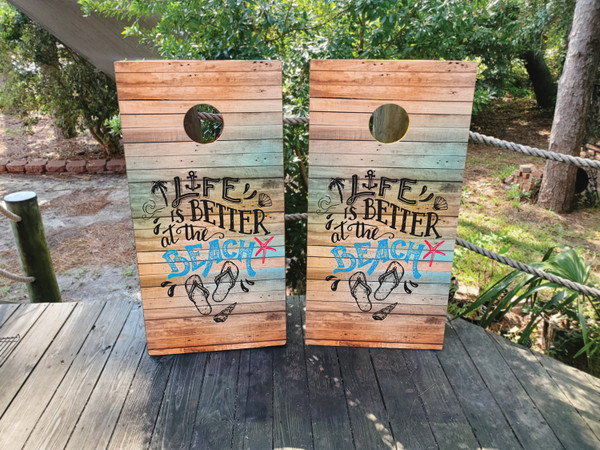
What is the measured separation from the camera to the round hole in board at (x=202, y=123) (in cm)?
226

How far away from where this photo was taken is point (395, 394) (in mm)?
1856

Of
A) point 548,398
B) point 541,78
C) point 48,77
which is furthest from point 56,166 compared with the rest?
point 541,78

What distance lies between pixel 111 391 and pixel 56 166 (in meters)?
6.41

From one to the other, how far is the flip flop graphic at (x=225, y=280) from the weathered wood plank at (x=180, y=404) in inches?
11.1

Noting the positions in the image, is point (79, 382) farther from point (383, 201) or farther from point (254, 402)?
point (383, 201)

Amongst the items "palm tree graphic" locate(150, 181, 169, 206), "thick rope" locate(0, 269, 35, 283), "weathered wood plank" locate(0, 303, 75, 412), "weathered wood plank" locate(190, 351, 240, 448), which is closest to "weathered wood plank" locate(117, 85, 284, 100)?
"palm tree graphic" locate(150, 181, 169, 206)

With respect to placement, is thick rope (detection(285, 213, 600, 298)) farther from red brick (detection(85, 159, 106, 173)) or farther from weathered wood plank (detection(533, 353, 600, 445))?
red brick (detection(85, 159, 106, 173))

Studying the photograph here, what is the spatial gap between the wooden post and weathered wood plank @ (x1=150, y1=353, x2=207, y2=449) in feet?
3.84

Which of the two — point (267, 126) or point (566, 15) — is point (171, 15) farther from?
point (566, 15)

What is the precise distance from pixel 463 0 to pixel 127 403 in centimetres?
254

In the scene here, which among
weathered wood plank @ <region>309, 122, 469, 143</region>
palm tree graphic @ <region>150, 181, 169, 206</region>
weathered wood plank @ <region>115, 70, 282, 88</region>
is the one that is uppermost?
weathered wood plank @ <region>115, 70, 282, 88</region>

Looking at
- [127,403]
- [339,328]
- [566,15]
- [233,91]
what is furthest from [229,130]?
[566,15]

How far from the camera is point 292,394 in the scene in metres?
1.85

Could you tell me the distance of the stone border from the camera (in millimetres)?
7371
